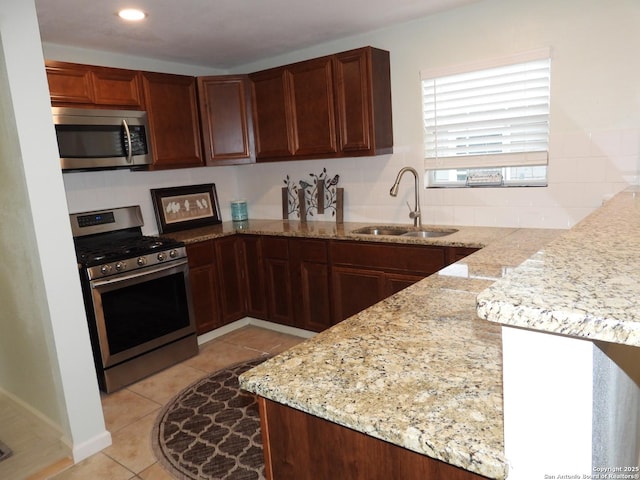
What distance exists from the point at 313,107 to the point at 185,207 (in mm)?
1534

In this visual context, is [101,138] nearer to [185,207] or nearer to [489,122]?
[185,207]

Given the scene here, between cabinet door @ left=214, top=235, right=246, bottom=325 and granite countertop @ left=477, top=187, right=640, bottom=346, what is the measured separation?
320cm

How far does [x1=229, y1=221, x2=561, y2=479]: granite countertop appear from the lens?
2.72 feet

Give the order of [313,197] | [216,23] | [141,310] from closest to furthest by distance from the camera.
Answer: [216,23], [141,310], [313,197]

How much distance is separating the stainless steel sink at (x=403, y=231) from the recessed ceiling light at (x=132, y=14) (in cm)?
201

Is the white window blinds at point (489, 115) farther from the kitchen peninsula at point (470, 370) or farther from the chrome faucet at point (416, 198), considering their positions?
the kitchen peninsula at point (470, 370)

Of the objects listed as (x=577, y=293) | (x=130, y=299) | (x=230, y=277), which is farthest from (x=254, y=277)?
(x=577, y=293)

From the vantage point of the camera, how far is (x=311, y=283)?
362 cm

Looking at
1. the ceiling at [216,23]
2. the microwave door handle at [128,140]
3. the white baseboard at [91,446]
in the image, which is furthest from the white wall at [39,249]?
the microwave door handle at [128,140]

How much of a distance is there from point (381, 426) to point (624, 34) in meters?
2.82

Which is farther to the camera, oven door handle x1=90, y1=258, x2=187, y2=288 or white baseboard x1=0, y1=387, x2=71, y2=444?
oven door handle x1=90, y1=258, x2=187, y2=288

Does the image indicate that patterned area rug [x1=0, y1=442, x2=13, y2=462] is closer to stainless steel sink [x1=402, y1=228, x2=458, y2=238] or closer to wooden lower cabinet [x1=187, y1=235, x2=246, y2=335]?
wooden lower cabinet [x1=187, y1=235, x2=246, y2=335]

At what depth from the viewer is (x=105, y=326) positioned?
118 inches

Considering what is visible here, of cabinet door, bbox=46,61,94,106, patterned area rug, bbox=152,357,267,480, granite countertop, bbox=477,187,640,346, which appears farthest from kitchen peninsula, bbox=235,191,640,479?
cabinet door, bbox=46,61,94,106
